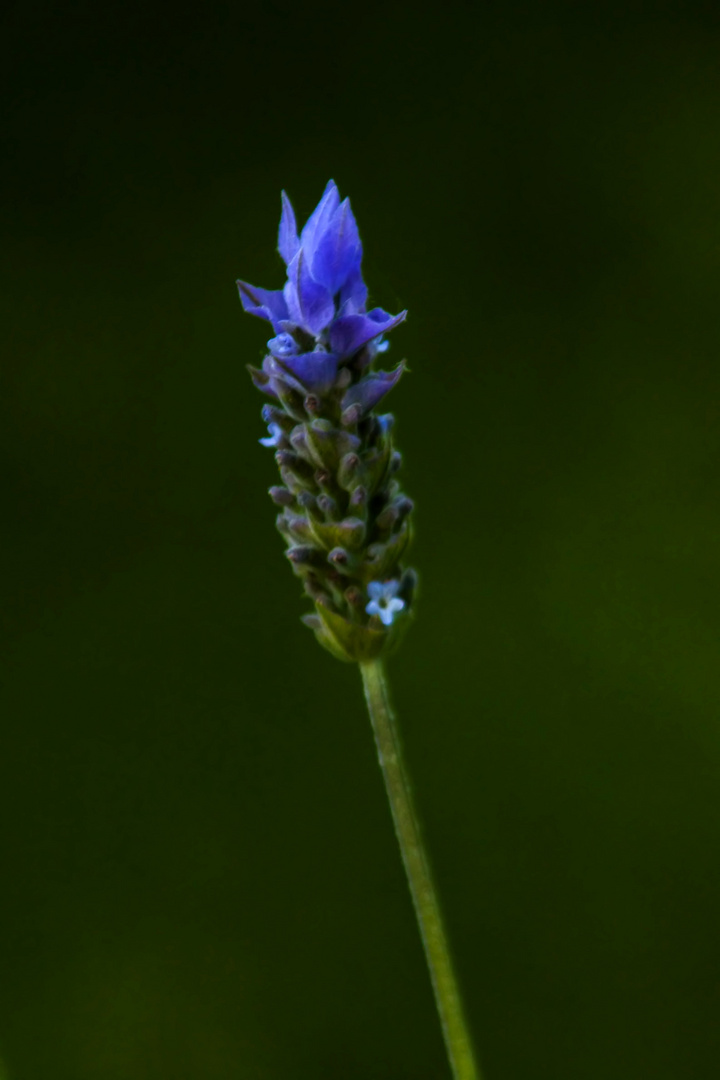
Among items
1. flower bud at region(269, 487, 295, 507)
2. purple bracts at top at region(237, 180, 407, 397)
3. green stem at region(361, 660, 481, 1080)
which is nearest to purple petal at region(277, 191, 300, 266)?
purple bracts at top at region(237, 180, 407, 397)

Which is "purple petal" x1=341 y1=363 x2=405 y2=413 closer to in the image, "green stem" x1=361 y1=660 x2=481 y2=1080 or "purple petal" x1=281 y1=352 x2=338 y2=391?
"purple petal" x1=281 y1=352 x2=338 y2=391

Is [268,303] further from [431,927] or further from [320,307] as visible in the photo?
[431,927]

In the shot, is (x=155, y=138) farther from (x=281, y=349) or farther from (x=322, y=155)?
(x=281, y=349)

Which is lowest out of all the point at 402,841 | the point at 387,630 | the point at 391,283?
the point at 402,841

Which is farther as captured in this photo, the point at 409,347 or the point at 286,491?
the point at 409,347

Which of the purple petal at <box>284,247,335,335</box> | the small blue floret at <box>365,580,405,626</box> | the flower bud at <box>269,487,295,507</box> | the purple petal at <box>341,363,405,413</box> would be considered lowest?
the small blue floret at <box>365,580,405,626</box>

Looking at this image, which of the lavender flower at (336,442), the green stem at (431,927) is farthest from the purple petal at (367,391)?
the green stem at (431,927)

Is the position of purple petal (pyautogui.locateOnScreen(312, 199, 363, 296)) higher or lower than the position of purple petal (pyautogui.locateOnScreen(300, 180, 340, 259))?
lower

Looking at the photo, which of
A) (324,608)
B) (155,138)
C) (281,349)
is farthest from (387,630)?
(155,138)
